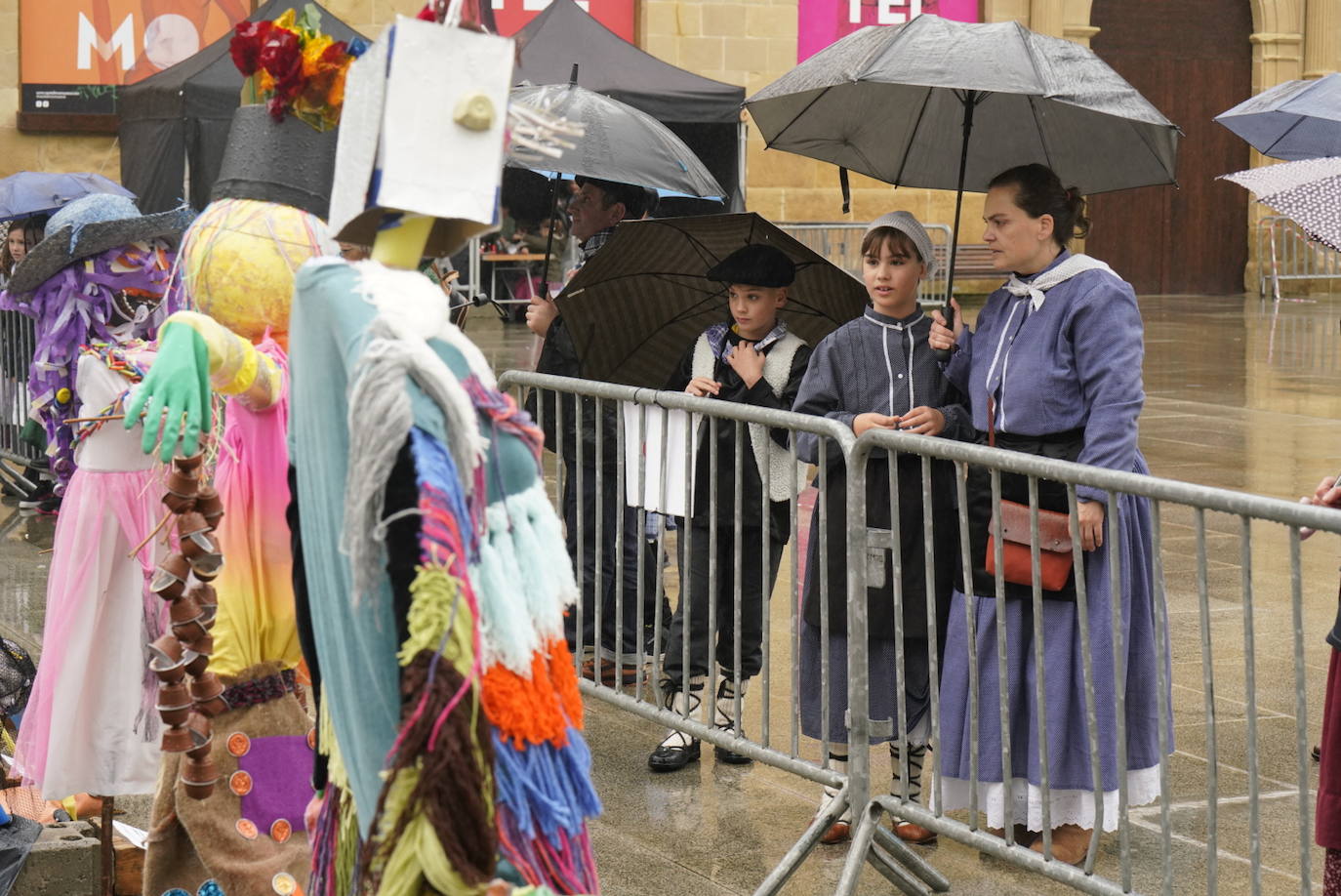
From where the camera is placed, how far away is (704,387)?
5.39 metres

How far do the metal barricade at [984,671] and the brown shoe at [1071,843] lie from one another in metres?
0.02

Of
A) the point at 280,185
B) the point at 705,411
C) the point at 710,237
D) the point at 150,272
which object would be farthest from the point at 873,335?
the point at 150,272

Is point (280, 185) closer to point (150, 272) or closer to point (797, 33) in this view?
point (150, 272)

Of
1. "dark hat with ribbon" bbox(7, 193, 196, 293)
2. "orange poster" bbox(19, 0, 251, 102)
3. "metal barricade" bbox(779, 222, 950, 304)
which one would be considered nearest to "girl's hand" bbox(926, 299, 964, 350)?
"dark hat with ribbon" bbox(7, 193, 196, 293)

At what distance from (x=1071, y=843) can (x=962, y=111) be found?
2.27m

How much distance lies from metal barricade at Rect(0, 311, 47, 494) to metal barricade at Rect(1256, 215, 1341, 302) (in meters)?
17.4

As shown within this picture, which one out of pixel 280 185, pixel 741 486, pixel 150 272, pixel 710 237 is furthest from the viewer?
pixel 150 272

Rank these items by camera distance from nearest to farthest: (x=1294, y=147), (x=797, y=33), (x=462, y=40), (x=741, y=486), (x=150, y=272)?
1. (x=462, y=40)
2. (x=741, y=486)
3. (x=150, y=272)
4. (x=1294, y=147)
5. (x=797, y=33)

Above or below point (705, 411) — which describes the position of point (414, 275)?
above

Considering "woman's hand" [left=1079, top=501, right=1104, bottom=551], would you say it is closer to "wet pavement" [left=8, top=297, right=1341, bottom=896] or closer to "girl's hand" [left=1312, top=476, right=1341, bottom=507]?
"wet pavement" [left=8, top=297, right=1341, bottom=896]

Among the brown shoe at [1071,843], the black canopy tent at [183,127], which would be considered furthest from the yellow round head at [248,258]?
the black canopy tent at [183,127]

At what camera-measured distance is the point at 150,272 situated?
7.35 meters

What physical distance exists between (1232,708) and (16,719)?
380 centimetres

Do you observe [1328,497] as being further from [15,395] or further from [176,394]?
[15,395]
